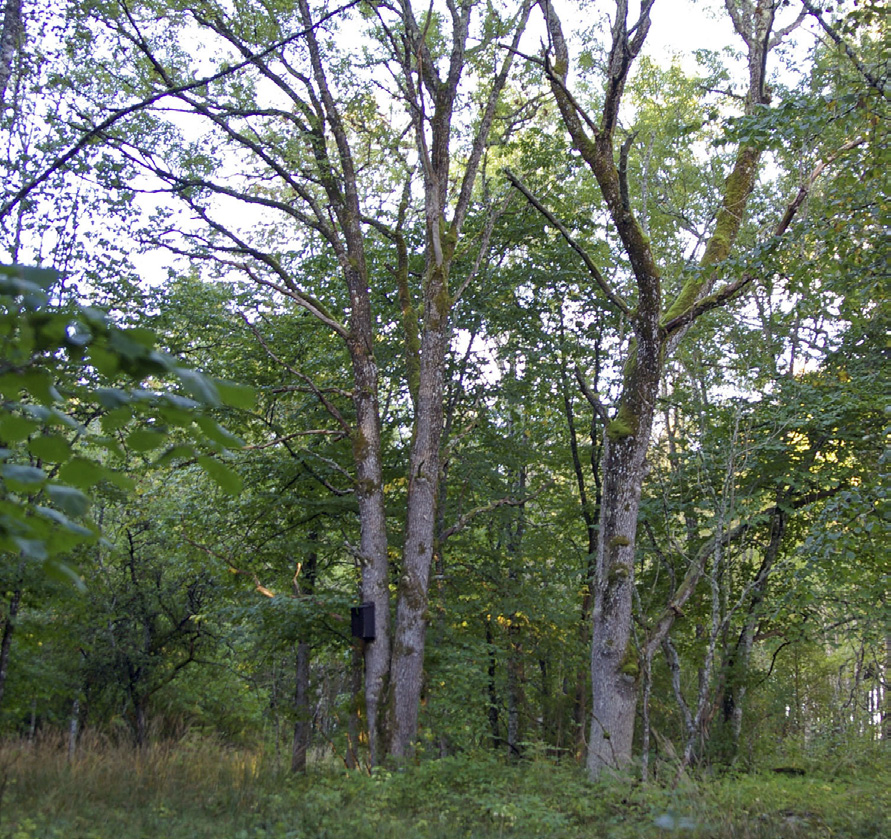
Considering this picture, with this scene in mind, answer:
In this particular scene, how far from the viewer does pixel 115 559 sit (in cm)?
1427

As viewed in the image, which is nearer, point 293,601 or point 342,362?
point 293,601

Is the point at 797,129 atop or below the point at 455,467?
atop

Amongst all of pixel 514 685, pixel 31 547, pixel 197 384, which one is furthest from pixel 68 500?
pixel 514 685

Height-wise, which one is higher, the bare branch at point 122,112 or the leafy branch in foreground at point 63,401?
the bare branch at point 122,112

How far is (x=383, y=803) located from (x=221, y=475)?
4418mm

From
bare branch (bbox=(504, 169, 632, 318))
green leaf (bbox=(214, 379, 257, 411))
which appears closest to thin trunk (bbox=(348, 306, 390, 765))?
bare branch (bbox=(504, 169, 632, 318))

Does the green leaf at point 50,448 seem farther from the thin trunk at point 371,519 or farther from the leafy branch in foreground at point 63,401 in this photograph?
the thin trunk at point 371,519

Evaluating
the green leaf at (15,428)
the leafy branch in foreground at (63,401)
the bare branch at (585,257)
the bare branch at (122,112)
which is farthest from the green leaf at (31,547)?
the bare branch at (585,257)

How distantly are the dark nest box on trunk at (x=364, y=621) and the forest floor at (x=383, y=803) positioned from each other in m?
2.02

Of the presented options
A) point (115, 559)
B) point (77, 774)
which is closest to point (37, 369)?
point (77, 774)

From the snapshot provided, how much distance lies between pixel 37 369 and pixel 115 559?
1400 cm

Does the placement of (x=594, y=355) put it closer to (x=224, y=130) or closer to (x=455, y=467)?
(x=455, y=467)

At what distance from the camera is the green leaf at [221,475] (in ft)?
5.73

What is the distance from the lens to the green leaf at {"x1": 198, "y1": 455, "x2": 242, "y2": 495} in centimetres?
175
